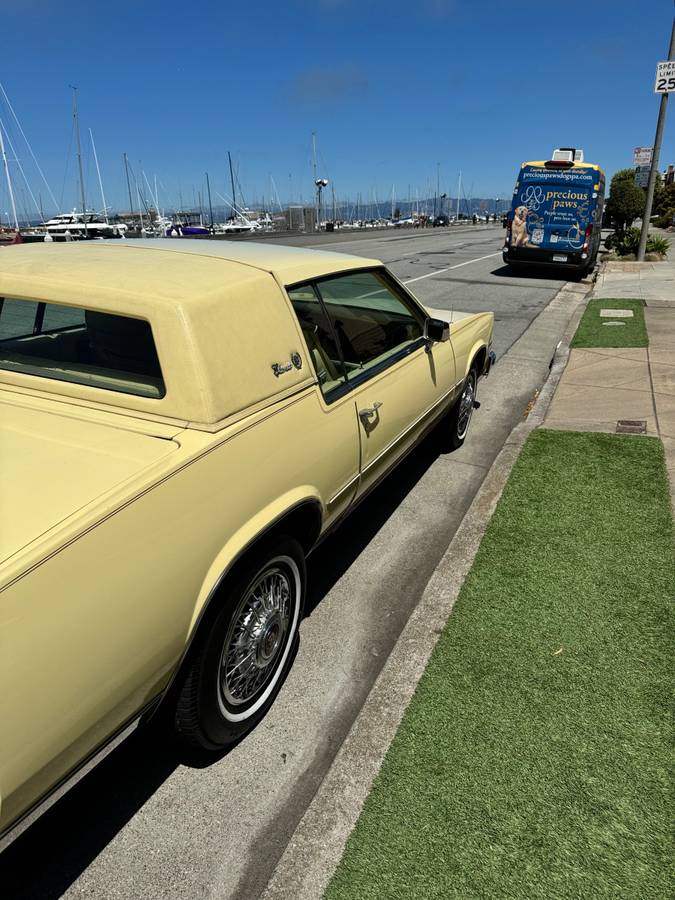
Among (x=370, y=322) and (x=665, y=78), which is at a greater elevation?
(x=665, y=78)

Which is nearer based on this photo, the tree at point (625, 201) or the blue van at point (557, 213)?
the blue van at point (557, 213)

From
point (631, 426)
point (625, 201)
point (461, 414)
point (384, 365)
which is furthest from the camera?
point (625, 201)

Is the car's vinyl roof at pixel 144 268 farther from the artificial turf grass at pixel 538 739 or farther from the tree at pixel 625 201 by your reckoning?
the tree at pixel 625 201

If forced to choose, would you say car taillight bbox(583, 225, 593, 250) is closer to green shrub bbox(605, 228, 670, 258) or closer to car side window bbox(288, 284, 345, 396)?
green shrub bbox(605, 228, 670, 258)

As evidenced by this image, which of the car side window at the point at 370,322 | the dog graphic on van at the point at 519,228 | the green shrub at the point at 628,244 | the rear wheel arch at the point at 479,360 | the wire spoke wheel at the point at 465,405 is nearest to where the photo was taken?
the car side window at the point at 370,322

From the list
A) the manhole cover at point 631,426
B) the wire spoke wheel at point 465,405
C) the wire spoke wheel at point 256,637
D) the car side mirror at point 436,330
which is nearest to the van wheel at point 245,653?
the wire spoke wheel at point 256,637

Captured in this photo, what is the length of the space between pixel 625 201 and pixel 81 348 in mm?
32895

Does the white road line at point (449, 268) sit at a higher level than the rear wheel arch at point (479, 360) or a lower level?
lower

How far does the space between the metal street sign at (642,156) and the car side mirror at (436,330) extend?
18075mm

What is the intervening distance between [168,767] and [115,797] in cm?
21

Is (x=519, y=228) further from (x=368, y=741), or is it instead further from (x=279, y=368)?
(x=368, y=741)

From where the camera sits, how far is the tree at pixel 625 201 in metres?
29.2

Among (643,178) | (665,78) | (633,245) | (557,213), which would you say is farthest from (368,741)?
(633,245)

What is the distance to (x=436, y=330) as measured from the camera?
3979mm
